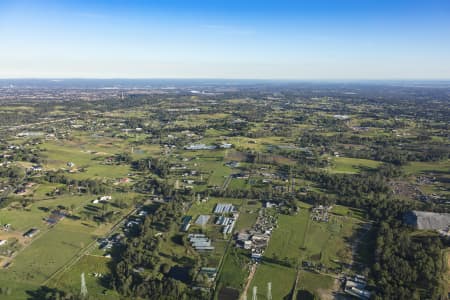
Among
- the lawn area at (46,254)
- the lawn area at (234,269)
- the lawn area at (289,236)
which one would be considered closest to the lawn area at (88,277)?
the lawn area at (46,254)

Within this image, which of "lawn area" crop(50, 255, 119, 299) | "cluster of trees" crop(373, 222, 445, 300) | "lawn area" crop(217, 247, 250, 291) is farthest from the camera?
"lawn area" crop(217, 247, 250, 291)

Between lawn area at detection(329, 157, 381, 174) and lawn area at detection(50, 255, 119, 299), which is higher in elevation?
lawn area at detection(329, 157, 381, 174)

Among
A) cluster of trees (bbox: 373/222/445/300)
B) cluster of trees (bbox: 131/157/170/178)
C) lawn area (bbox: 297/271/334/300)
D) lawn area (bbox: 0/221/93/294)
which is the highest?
cluster of trees (bbox: 131/157/170/178)

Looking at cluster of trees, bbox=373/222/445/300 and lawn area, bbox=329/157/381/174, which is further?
lawn area, bbox=329/157/381/174

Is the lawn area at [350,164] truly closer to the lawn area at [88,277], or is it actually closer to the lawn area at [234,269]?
the lawn area at [234,269]

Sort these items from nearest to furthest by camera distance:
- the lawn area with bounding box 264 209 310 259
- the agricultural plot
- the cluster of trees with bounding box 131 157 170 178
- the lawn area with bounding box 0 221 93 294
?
the agricultural plot, the lawn area with bounding box 0 221 93 294, the lawn area with bounding box 264 209 310 259, the cluster of trees with bounding box 131 157 170 178

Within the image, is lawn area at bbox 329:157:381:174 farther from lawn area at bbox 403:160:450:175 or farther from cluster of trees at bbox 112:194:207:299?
cluster of trees at bbox 112:194:207:299

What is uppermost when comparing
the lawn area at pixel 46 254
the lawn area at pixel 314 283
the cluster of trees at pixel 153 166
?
the cluster of trees at pixel 153 166

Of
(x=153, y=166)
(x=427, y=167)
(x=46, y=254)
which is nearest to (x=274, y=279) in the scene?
(x=46, y=254)

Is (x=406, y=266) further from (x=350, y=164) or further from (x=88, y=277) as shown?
(x=350, y=164)

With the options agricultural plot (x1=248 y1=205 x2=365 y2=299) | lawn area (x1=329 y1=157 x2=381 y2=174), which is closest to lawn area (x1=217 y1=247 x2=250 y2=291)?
agricultural plot (x1=248 y1=205 x2=365 y2=299)

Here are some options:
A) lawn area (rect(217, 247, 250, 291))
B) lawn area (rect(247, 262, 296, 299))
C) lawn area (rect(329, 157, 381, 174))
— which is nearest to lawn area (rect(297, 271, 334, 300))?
lawn area (rect(247, 262, 296, 299))

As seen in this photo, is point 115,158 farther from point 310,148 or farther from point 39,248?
point 310,148

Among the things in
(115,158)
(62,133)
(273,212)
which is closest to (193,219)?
(273,212)
